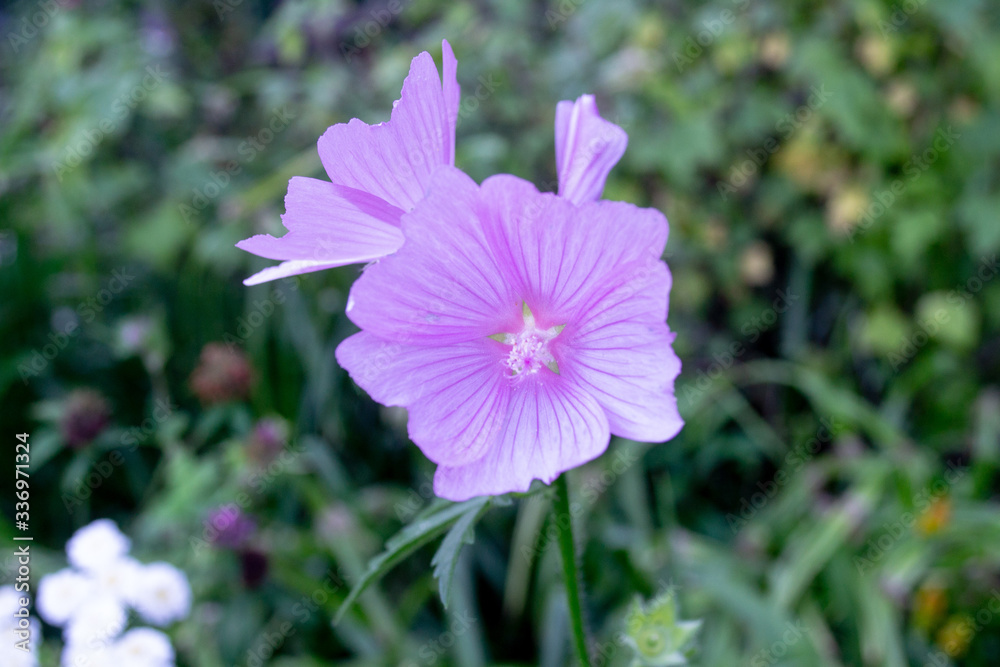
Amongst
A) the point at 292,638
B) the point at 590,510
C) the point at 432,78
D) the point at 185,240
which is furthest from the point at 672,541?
A: the point at 185,240

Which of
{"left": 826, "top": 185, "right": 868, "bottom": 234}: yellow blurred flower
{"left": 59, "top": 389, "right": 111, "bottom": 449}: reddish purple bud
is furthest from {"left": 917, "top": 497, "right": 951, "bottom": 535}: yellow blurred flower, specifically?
{"left": 59, "top": 389, "right": 111, "bottom": 449}: reddish purple bud

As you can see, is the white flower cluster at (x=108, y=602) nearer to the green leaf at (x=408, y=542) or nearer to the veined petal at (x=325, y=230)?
the green leaf at (x=408, y=542)

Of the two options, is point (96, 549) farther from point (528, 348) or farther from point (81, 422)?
point (528, 348)

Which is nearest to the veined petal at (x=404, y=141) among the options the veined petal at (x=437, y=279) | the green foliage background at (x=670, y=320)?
the veined petal at (x=437, y=279)

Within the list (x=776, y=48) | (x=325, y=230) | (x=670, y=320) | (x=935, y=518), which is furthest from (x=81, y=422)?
(x=776, y=48)

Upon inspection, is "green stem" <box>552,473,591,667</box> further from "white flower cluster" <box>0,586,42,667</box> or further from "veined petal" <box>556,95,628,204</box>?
"white flower cluster" <box>0,586,42,667</box>

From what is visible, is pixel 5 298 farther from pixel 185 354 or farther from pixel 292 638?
pixel 292 638

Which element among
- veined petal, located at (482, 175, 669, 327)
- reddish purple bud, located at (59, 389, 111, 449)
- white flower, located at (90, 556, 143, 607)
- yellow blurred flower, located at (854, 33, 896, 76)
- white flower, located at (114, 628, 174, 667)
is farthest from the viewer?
yellow blurred flower, located at (854, 33, 896, 76)
